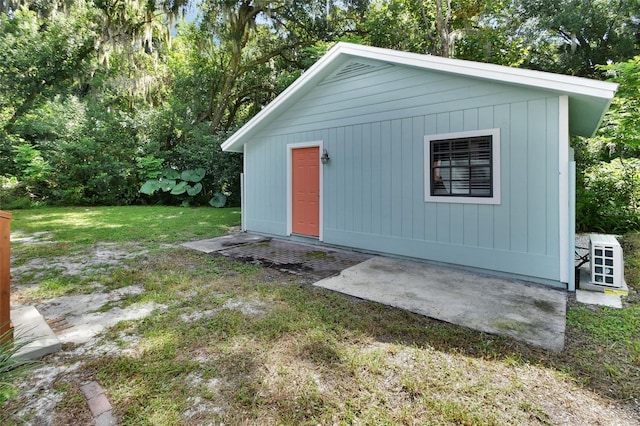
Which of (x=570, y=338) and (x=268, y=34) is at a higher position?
(x=268, y=34)

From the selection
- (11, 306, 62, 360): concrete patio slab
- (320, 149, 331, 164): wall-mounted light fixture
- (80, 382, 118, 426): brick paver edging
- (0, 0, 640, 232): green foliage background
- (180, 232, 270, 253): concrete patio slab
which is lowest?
(80, 382, 118, 426): brick paver edging

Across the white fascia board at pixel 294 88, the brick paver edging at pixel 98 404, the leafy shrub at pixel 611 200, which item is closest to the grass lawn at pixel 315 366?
the brick paver edging at pixel 98 404

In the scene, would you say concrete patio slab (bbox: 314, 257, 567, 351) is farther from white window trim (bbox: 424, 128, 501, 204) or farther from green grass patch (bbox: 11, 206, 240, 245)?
green grass patch (bbox: 11, 206, 240, 245)

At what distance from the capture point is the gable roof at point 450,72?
3.69 metres

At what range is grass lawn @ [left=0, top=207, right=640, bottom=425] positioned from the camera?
1866 mm

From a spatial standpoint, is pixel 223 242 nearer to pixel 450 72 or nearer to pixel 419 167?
pixel 419 167

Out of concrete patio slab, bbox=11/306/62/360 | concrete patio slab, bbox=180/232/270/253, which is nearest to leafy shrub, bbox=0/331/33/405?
concrete patio slab, bbox=11/306/62/360

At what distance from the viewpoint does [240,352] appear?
8.15 feet

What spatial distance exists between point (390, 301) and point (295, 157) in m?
4.32

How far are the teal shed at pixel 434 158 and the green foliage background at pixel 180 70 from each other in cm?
641

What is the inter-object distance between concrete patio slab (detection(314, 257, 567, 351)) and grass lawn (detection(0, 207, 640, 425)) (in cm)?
17

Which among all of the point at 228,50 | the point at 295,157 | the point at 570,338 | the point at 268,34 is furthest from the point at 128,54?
the point at 570,338

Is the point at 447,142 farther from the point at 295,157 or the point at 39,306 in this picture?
the point at 39,306

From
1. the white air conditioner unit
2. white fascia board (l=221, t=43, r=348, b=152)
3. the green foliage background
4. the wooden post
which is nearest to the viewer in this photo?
the wooden post
